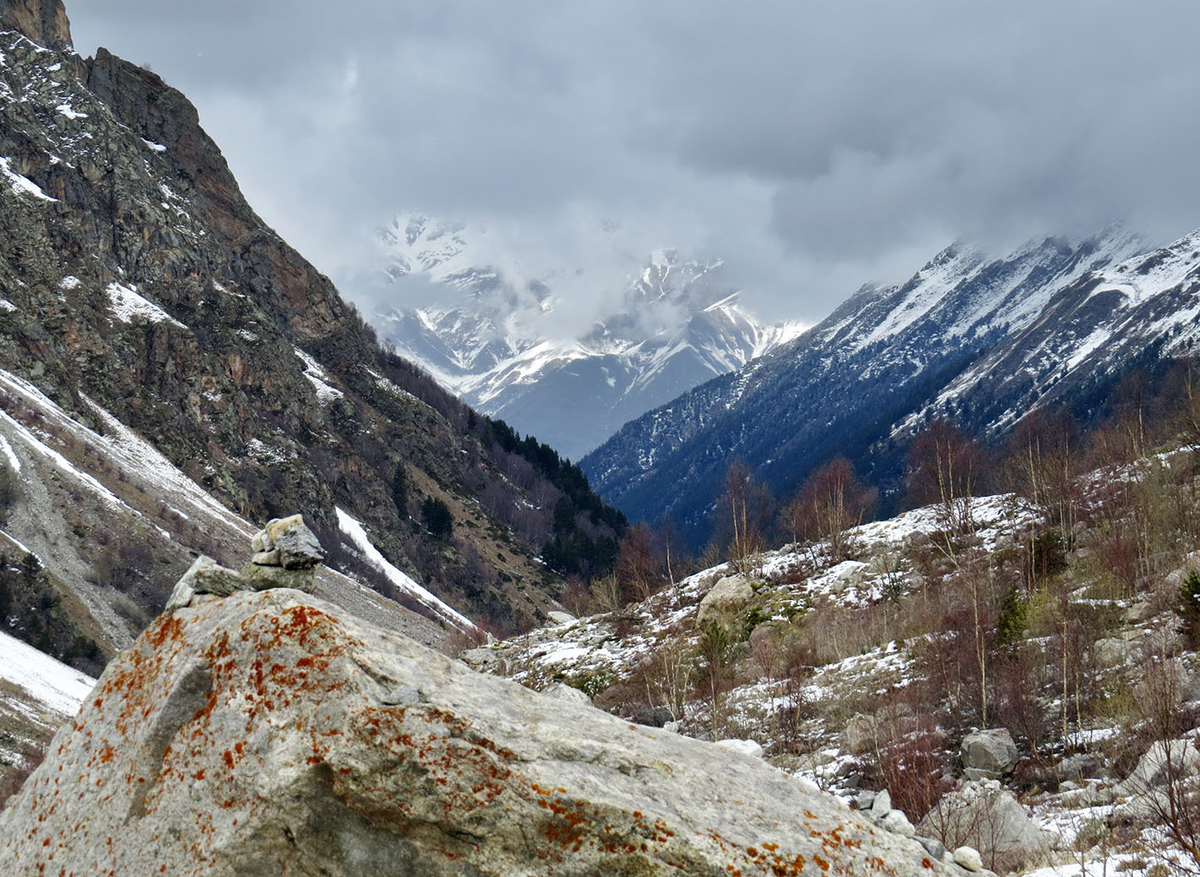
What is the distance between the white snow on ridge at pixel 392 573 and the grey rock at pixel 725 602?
55.8 meters

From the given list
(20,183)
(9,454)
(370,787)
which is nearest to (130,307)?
(20,183)

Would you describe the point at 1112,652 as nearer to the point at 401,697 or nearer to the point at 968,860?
the point at 968,860

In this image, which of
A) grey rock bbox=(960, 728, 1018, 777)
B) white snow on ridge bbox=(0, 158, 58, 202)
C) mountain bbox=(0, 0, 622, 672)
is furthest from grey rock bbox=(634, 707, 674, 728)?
white snow on ridge bbox=(0, 158, 58, 202)

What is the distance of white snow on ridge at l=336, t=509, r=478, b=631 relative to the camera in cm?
10612

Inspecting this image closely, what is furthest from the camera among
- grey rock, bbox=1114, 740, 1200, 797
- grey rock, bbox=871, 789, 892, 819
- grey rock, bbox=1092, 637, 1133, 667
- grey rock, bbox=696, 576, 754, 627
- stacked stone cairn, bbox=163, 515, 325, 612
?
grey rock, bbox=696, 576, 754, 627

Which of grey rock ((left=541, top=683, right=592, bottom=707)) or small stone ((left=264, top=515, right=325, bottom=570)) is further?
small stone ((left=264, top=515, right=325, bottom=570))

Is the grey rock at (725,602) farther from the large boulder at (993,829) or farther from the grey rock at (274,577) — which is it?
the grey rock at (274,577)

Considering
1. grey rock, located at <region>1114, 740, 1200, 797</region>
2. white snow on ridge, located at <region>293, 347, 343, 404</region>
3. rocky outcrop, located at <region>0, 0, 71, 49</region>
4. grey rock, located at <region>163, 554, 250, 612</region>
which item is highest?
rocky outcrop, located at <region>0, 0, 71, 49</region>

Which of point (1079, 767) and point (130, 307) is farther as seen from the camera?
point (130, 307)

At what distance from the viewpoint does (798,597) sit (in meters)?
46.3

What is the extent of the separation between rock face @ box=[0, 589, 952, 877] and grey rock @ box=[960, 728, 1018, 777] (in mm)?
12153

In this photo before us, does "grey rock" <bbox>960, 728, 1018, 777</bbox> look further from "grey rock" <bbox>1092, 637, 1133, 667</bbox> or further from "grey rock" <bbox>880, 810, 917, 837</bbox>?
"grey rock" <bbox>880, 810, 917, 837</bbox>

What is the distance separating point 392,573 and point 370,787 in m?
110

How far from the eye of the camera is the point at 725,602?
48.2 metres
